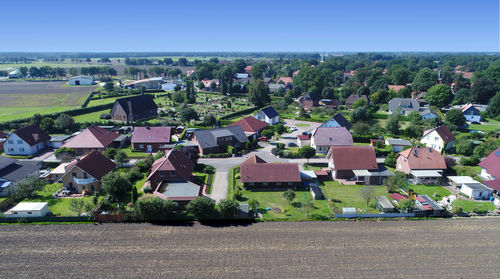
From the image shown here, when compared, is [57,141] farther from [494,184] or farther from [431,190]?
[494,184]

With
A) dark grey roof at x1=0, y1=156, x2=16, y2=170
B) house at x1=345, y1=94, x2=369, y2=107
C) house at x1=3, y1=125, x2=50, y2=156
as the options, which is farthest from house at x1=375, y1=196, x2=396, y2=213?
house at x1=345, y1=94, x2=369, y2=107

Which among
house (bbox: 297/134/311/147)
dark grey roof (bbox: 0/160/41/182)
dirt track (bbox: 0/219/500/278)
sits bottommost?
dirt track (bbox: 0/219/500/278)

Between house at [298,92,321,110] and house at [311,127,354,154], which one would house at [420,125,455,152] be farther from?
house at [298,92,321,110]

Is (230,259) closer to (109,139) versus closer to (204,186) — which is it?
(204,186)

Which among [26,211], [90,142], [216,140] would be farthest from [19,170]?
[216,140]

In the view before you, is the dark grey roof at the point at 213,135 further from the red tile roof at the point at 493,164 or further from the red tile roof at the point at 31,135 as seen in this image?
the red tile roof at the point at 493,164

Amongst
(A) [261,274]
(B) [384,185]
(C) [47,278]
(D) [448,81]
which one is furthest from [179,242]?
(D) [448,81]
